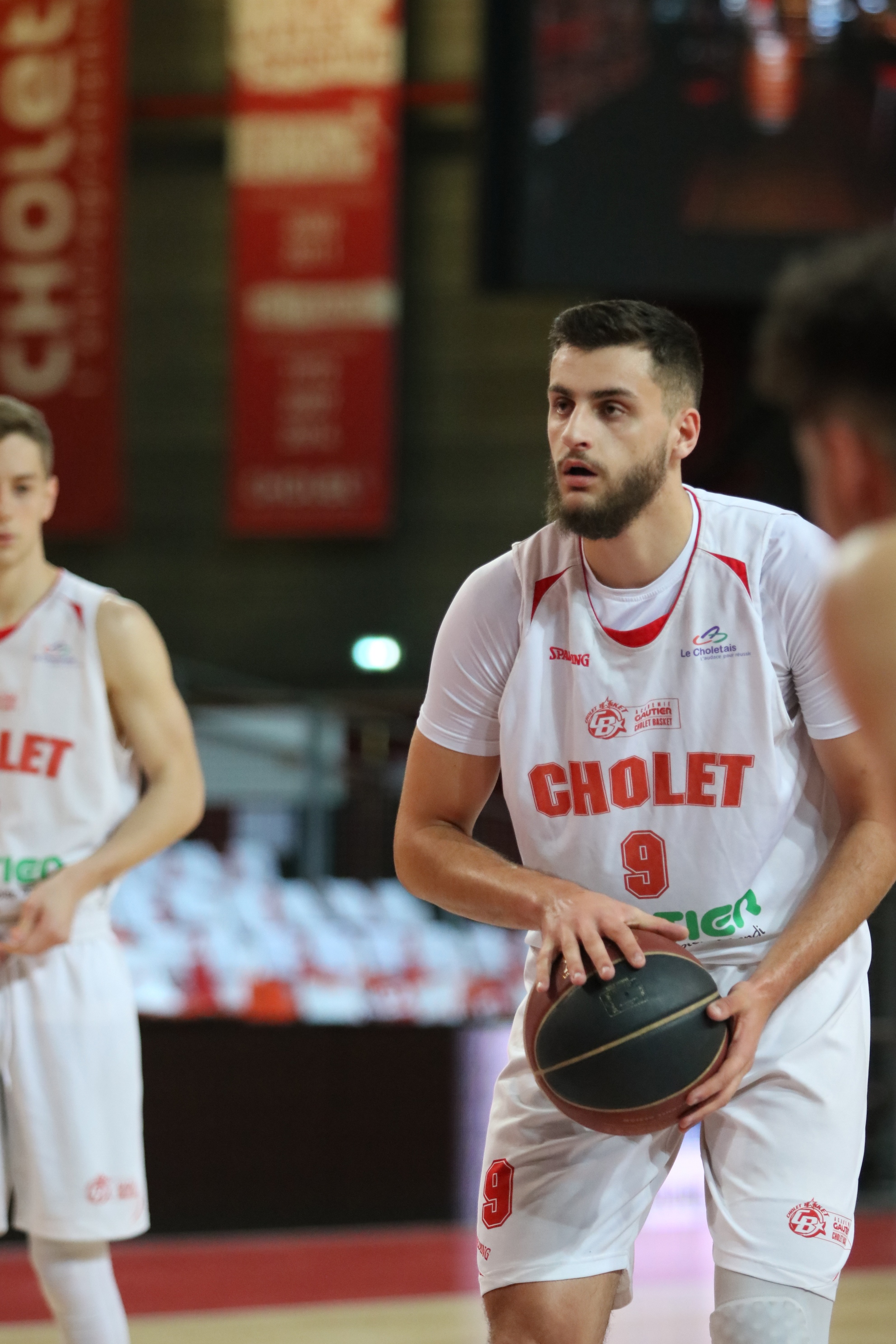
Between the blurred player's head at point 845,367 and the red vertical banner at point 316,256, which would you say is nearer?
the blurred player's head at point 845,367

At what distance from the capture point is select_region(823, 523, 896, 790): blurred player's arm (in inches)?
54.6

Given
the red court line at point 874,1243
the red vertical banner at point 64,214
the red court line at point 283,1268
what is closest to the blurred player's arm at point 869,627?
the red court line at point 283,1268

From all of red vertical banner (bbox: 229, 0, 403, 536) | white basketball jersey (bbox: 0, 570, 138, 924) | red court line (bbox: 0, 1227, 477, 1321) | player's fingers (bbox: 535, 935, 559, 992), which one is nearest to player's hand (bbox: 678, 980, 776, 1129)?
player's fingers (bbox: 535, 935, 559, 992)

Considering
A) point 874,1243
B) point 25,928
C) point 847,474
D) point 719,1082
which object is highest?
point 847,474

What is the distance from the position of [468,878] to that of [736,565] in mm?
617

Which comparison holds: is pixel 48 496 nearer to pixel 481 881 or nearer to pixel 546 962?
pixel 481 881

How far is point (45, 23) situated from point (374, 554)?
156 inches

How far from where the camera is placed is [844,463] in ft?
4.77

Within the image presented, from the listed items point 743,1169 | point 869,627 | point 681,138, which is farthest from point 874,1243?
point 869,627

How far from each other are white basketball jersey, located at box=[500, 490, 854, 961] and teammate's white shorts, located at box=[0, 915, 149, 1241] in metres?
1.14

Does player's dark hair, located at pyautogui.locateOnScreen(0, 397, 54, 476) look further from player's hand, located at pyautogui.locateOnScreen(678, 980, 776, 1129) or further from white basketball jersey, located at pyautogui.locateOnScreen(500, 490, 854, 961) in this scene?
player's hand, located at pyautogui.locateOnScreen(678, 980, 776, 1129)

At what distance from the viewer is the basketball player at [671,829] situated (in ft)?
8.02

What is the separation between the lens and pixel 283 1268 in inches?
215

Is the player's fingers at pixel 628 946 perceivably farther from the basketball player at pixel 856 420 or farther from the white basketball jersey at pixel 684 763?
the basketball player at pixel 856 420
